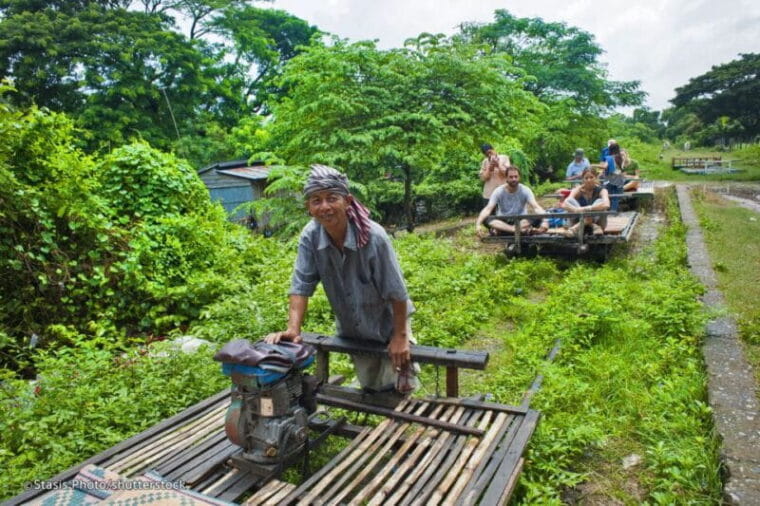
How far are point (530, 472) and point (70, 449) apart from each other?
3.05 meters

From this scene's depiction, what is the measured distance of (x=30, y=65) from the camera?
17109mm

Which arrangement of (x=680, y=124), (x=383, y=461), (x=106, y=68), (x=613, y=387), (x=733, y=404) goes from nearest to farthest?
(x=383, y=461), (x=733, y=404), (x=613, y=387), (x=106, y=68), (x=680, y=124)

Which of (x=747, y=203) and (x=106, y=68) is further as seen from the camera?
(x=106, y=68)

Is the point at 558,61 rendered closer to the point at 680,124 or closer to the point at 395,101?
the point at 395,101

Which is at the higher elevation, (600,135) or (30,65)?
(30,65)

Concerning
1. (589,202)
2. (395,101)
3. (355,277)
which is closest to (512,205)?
(589,202)

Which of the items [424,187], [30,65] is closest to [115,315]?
[424,187]

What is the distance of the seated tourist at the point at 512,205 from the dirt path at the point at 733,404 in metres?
2.77

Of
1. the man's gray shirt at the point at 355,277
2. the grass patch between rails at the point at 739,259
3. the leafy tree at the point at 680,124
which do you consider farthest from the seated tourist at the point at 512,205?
the leafy tree at the point at 680,124

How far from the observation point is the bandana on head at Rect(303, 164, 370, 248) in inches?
103

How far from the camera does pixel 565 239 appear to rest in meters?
7.34

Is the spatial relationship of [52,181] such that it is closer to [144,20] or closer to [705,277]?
[705,277]

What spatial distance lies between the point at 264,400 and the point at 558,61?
23.2 m

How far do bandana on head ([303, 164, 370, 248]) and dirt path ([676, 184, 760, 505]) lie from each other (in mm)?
2423
